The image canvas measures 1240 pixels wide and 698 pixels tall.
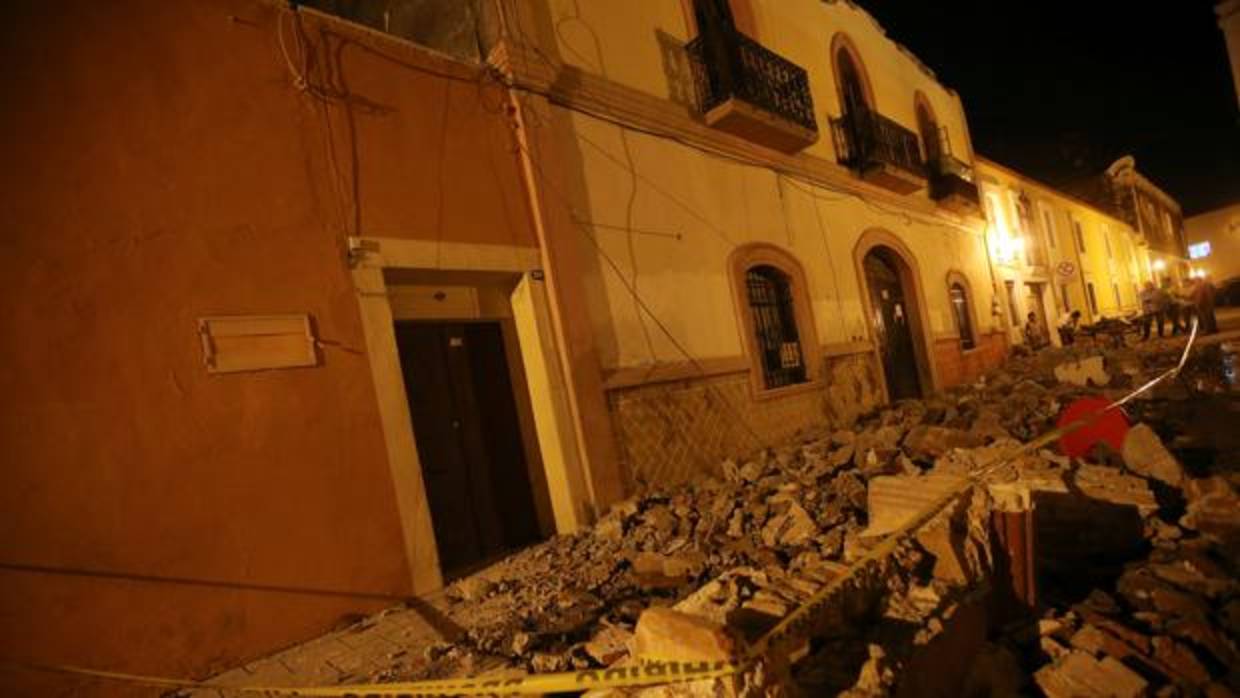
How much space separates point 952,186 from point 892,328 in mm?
4707

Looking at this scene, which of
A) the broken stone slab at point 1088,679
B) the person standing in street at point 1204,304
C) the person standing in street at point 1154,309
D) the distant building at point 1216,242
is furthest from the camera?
the distant building at point 1216,242

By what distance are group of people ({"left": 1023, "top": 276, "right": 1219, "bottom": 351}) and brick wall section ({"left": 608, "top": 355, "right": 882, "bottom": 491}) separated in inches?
416

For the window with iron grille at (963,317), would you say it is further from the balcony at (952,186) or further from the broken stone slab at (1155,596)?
the broken stone slab at (1155,596)

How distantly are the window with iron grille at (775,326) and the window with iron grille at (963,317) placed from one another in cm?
698

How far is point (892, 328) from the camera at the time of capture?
37.4 feet

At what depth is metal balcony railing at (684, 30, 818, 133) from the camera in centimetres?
793

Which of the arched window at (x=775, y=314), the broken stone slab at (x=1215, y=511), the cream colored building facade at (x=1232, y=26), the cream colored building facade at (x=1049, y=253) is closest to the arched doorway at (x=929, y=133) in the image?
the cream colored building facade at (x=1049, y=253)

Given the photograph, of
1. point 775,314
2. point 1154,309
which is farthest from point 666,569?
point 1154,309

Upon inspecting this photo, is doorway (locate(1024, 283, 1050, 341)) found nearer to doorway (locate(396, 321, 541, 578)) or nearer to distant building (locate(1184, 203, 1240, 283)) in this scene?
doorway (locate(396, 321, 541, 578))

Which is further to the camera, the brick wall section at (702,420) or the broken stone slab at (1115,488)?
the brick wall section at (702,420)

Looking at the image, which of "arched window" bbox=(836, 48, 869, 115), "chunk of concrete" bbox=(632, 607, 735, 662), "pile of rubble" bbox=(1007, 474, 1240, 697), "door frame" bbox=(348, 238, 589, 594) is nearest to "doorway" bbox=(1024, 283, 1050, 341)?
"arched window" bbox=(836, 48, 869, 115)

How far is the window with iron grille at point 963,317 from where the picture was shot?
13648 millimetres

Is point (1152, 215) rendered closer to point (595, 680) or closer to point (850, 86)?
point (850, 86)

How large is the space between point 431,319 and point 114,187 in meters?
2.33
